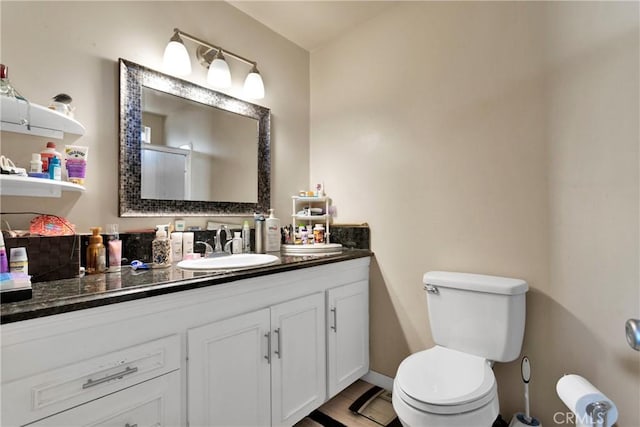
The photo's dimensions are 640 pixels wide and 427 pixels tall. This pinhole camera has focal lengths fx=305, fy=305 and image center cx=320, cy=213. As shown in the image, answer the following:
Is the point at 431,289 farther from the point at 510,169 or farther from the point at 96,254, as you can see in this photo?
the point at 96,254

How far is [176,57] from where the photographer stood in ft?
5.01

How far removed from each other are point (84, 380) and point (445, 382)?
122cm

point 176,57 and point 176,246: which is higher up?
point 176,57

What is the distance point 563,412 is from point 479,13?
6.38 ft

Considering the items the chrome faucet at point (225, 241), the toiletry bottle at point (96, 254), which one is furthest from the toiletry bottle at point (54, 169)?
the chrome faucet at point (225, 241)

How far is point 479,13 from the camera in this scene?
62.4 inches

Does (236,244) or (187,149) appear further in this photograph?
(236,244)

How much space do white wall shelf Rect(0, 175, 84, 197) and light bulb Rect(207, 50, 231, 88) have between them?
2.89 feet

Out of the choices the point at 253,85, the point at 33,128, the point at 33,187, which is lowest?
the point at 33,187

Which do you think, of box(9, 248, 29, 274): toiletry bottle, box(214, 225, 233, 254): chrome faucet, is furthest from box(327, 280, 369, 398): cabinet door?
box(9, 248, 29, 274): toiletry bottle

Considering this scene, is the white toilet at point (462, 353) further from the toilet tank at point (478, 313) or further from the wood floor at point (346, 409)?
the wood floor at point (346, 409)

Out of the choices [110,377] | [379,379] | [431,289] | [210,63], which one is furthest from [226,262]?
[379,379]

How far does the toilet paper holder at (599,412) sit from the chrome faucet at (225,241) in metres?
1.65

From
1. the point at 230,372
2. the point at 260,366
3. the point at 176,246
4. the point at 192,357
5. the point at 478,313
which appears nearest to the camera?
the point at 192,357
